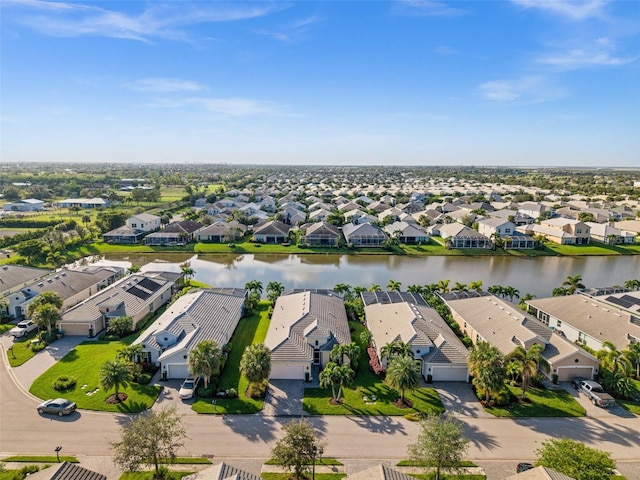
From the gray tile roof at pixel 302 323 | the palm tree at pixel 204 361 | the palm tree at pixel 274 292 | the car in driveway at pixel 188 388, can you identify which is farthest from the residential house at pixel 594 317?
the car in driveway at pixel 188 388

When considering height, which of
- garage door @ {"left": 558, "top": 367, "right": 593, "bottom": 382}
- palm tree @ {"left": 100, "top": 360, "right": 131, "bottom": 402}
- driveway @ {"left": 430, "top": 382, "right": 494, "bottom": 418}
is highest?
palm tree @ {"left": 100, "top": 360, "right": 131, "bottom": 402}

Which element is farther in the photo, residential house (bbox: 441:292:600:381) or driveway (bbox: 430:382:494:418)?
residential house (bbox: 441:292:600:381)

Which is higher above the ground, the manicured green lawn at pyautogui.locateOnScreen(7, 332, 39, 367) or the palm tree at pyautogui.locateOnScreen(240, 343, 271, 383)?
the palm tree at pyautogui.locateOnScreen(240, 343, 271, 383)

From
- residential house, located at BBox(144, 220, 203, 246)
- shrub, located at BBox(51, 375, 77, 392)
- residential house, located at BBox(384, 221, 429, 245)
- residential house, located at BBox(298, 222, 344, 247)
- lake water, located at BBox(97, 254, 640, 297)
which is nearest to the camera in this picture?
shrub, located at BBox(51, 375, 77, 392)

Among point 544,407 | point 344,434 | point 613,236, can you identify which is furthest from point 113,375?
point 613,236

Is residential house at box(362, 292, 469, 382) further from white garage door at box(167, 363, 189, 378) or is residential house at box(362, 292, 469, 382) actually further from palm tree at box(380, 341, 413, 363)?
white garage door at box(167, 363, 189, 378)

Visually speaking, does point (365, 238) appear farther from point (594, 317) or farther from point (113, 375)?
point (113, 375)

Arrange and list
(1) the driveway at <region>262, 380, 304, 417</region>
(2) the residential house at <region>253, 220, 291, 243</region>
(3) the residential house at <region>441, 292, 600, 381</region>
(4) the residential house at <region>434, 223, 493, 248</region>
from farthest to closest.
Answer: (2) the residential house at <region>253, 220, 291, 243</region> < (4) the residential house at <region>434, 223, 493, 248</region> < (3) the residential house at <region>441, 292, 600, 381</region> < (1) the driveway at <region>262, 380, 304, 417</region>

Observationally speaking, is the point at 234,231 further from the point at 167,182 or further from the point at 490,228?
the point at 167,182

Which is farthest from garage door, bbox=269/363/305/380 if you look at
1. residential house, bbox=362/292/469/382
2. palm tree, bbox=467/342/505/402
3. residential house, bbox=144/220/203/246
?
residential house, bbox=144/220/203/246

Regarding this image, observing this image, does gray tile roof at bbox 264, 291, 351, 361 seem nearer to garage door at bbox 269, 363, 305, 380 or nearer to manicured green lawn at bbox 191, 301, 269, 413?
garage door at bbox 269, 363, 305, 380

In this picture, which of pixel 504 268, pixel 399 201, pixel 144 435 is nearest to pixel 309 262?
pixel 504 268
